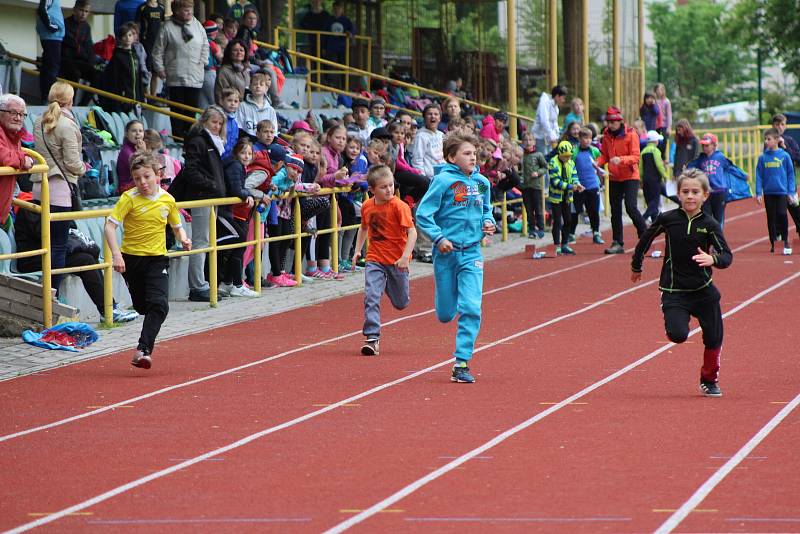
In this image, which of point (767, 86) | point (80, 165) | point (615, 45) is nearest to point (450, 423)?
point (80, 165)

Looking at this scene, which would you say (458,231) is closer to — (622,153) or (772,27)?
(622,153)

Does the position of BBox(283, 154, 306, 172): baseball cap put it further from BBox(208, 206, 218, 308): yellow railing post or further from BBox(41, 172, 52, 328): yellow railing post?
BBox(41, 172, 52, 328): yellow railing post

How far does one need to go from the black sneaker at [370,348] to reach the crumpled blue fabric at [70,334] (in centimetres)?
227

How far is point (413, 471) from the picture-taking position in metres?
7.97

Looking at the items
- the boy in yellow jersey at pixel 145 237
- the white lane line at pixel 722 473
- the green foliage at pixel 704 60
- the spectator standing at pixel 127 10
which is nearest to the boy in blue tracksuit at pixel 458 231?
the boy in yellow jersey at pixel 145 237

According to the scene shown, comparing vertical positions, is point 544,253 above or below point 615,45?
below

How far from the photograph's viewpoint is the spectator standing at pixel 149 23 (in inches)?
796

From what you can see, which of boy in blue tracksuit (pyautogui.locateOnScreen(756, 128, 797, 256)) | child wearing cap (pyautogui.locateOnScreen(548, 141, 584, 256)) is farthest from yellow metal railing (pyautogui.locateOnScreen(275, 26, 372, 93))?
boy in blue tracksuit (pyautogui.locateOnScreen(756, 128, 797, 256))

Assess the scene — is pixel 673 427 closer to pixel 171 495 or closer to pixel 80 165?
pixel 171 495

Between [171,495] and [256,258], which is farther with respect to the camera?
[256,258]

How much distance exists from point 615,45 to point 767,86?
35154 millimetres

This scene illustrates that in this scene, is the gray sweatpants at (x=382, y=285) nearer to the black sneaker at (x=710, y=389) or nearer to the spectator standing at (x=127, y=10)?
the black sneaker at (x=710, y=389)

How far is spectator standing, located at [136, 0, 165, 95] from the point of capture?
20219 mm

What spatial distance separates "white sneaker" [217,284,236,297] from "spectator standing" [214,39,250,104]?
14.7 feet
